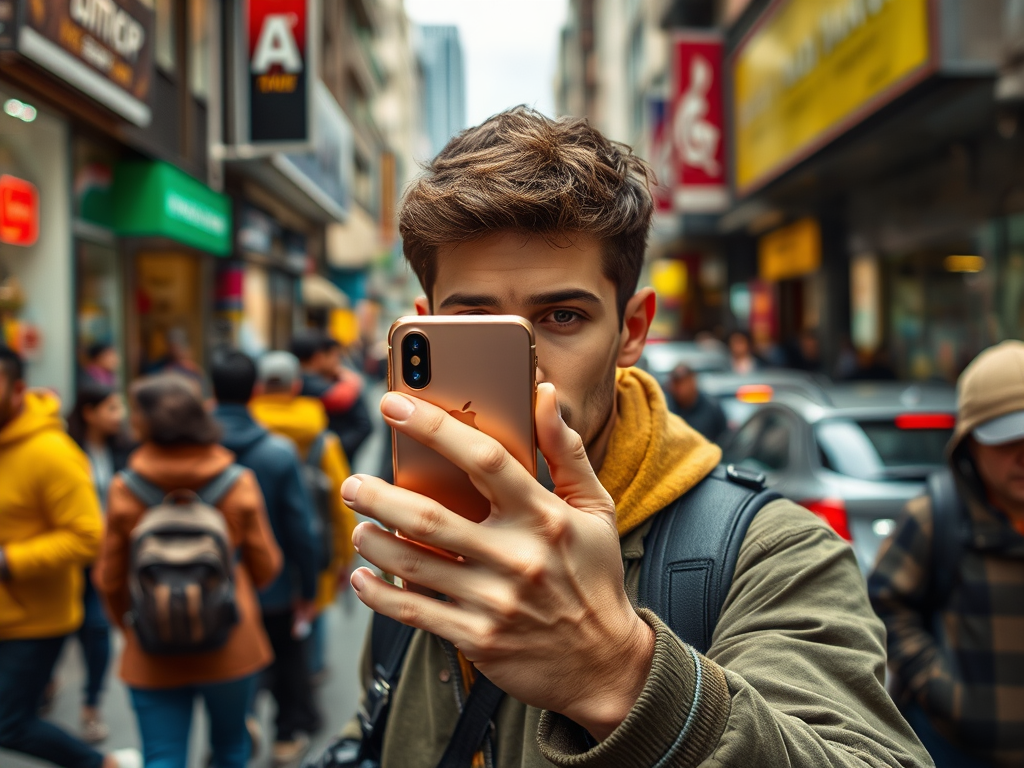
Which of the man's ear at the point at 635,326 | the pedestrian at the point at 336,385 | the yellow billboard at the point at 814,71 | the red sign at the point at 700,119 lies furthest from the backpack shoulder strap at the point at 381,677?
the red sign at the point at 700,119

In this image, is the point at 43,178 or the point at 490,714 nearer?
the point at 490,714

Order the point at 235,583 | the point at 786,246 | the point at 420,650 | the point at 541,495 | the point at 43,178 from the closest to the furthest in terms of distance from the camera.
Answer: the point at 541,495 → the point at 420,650 → the point at 235,583 → the point at 43,178 → the point at 786,246

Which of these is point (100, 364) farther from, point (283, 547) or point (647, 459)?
point (647, 459)

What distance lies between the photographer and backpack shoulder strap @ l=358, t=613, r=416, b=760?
5.61 feet

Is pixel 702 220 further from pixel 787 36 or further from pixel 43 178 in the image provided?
pixel 43 178

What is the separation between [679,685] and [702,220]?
920 inches

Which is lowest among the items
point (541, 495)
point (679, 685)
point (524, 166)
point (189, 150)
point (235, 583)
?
point (235, 583)

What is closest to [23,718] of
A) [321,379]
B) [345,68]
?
[321,379]

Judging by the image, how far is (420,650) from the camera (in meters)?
1.69

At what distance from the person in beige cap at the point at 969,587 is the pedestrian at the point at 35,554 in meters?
3.14

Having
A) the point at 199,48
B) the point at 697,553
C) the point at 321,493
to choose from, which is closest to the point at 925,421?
the point at 321,493

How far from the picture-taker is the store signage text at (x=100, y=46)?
273 inches

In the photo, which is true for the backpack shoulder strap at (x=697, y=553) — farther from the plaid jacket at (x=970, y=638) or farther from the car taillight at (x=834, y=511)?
the car taillight at (x=834, y=511)

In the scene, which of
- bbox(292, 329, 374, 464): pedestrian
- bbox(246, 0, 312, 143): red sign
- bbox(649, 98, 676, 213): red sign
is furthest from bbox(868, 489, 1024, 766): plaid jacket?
bbox(649, 98, 676, 213): red sign
